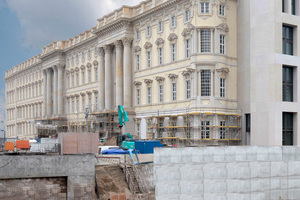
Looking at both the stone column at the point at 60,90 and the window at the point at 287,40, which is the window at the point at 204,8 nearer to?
the window at the point at 287,40

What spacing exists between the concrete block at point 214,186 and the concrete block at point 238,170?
34.6 inches

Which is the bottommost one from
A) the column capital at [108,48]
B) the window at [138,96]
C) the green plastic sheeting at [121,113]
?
the green plastic sheeting at [121,113]

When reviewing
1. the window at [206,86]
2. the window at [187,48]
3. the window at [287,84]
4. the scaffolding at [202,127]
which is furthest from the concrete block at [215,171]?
the window at [187,48]

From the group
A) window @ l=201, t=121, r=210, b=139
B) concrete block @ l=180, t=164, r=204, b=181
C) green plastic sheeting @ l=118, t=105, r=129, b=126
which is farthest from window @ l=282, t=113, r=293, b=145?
green plastic sheeting @ l=118, t=105, r=129, b=126

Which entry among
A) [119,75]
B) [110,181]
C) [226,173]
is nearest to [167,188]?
[110,181]

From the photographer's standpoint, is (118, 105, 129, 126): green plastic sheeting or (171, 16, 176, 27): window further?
(118, 105, 129, 126): green plastic sheeting

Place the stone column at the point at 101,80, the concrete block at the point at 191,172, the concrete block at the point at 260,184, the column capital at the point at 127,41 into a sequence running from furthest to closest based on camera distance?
the stone column at the point at 101,80
the column capital at the point at 127,41
the concrete block at the point at 260,184
the concrete block at the point at 191,172

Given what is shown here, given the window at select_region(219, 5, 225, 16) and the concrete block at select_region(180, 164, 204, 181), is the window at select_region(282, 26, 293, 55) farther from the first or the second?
the concrete block at select_region(180, 164, 204, 181)

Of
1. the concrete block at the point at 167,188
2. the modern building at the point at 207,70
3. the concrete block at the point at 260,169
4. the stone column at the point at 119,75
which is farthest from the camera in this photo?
the stone column at the point at 119,75

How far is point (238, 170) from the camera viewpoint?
34.6 metres

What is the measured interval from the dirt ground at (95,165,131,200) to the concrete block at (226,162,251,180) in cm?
833

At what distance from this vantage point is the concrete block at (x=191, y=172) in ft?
109

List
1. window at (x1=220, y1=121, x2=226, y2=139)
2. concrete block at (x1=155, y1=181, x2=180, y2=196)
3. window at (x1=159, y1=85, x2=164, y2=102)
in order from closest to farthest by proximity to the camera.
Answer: concrete block at (x1=155, y1=181, x2=180, y2=196), window at (x1=220, y1=121, x2=226, y2=139), window at (x1=159, y1=85, x2=164, y2=102)

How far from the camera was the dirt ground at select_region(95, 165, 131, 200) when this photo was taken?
3262cm
